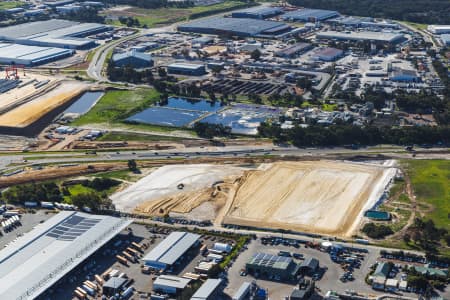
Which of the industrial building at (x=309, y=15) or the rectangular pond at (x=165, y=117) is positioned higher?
the industrial building at (x=309, y=15)

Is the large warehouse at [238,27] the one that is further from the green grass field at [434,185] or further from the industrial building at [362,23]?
the green grass field at [434,185]

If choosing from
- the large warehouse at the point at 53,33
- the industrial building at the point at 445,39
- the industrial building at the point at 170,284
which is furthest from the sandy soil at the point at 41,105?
the industrial building at the point at 445,39

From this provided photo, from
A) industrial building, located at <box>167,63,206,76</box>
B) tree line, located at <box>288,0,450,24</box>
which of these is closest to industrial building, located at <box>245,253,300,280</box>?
industrial building, located at <box>167,63,206,76</box>

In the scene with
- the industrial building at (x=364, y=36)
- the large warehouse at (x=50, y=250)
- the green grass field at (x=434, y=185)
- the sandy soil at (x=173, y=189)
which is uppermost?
the industrial building at (x=364, y=36)

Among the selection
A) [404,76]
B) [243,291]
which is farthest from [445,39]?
[243,291]

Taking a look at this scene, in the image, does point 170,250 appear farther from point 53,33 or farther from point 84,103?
point 53,33

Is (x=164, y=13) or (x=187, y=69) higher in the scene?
(x=164, y=13)
